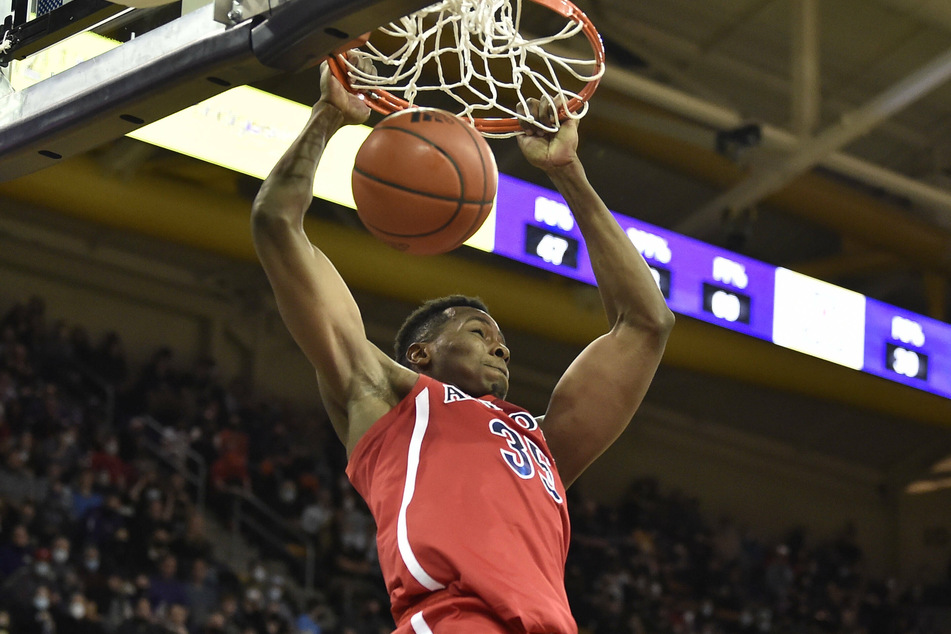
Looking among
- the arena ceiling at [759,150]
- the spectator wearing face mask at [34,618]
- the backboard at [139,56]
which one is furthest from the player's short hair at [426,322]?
the arena ceiling at [759,150]

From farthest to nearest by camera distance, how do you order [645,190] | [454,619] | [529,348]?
[529,348] → [645,190] → [454,619]

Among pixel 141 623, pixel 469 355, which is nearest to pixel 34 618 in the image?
pixel 141 623

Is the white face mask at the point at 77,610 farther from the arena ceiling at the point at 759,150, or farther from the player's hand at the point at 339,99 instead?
the player's hand at the point at 339,99

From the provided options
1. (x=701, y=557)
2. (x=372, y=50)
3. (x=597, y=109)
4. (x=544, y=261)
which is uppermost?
(x=597, y=109)

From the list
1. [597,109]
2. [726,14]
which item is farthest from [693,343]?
[726,14]

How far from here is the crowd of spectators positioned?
842 cm

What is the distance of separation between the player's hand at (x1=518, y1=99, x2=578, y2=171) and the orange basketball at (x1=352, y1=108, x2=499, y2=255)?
0.24m

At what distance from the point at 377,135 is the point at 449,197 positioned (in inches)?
A: 9.2

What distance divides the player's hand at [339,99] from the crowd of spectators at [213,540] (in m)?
5.40

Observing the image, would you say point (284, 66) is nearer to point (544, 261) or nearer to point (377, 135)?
point (377, 135)

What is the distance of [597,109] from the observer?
10656 mm

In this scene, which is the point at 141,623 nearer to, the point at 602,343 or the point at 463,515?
the point at 602,343

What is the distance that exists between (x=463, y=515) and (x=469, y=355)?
0.59 meters

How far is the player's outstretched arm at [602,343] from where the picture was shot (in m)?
3.26
